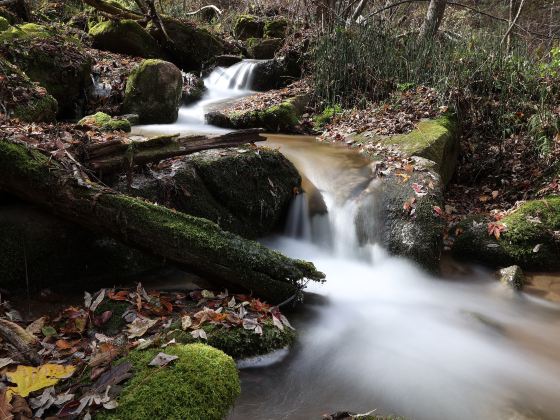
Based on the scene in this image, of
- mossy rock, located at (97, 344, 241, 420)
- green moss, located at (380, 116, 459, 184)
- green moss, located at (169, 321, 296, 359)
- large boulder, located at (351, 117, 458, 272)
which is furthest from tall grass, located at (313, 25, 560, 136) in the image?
mossy rock, located at (97, 344, 241, 420)

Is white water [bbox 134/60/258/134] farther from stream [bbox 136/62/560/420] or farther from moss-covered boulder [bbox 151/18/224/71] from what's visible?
stream [bbox 136/62/560/420]

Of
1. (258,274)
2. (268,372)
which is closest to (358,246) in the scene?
(258,274)

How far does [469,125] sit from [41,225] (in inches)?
315

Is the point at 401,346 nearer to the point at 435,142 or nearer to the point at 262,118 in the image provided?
the point at 435,142

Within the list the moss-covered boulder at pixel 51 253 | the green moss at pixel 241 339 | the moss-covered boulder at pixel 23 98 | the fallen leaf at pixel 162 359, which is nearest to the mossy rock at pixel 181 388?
the fallen leaf at pixel 162 359

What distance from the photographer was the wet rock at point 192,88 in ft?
37.2

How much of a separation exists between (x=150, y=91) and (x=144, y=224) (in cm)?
584

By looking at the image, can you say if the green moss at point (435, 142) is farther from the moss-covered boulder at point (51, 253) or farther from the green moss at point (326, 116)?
the moss-covered boulder at point (51, 253)

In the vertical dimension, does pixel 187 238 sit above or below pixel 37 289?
above

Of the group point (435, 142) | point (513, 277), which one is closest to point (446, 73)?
point (435, 142)

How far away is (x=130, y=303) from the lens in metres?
3.73

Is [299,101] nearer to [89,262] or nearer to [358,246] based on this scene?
[358,246]

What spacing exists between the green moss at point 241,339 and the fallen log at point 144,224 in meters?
0.45

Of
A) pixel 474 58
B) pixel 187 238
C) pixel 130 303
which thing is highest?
pixel 474 58
